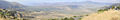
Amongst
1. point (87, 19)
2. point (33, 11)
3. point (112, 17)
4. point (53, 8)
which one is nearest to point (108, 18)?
point (112, 17)

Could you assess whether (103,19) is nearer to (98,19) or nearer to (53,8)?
(98,19)

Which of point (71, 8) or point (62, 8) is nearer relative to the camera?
point (71, 8)

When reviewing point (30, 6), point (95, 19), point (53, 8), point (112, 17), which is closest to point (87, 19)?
point (95, 19)

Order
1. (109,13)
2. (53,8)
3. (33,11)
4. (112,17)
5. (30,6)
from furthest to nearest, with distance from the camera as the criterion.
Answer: (53,8) < (30,6) < (33,11) < (109,13) < (112,17)

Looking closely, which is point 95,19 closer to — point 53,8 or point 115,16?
point 115,16

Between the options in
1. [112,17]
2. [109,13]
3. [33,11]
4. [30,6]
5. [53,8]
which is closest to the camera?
[112,17]

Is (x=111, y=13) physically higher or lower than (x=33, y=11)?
higher

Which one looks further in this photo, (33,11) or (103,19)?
(33,11)

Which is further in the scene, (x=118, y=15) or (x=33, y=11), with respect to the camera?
(x=33, y=11)

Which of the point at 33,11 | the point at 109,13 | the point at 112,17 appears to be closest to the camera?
the point at 112,17
